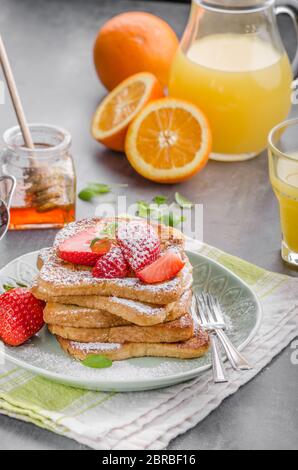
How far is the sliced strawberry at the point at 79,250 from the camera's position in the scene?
157cm

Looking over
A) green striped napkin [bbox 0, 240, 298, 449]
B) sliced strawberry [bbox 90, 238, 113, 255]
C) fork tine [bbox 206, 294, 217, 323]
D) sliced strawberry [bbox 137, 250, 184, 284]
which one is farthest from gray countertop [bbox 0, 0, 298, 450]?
sliced strawberry [bbox 90, 238, 113, 255]

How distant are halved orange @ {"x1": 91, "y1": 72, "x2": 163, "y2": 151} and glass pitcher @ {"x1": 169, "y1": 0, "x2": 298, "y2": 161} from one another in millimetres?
80

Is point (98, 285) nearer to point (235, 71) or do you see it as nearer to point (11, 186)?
point (11, 186)

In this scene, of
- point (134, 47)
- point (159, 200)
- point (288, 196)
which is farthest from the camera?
point (134, 47)

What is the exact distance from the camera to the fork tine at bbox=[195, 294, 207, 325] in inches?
62.5

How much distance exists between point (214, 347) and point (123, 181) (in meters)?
0.81

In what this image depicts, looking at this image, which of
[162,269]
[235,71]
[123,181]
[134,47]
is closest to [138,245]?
[162,269]

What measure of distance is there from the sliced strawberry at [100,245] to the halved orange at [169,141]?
60 cm

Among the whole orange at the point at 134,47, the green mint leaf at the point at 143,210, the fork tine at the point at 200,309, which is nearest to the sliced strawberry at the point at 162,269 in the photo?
the fork tine at the point at 200,309

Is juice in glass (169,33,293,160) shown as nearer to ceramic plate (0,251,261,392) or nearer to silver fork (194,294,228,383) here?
ceramic plate (0,251,261,392)

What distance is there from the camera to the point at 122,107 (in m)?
2.31

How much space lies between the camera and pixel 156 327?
1503mm

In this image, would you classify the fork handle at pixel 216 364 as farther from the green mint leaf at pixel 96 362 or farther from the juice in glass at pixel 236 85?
the juice in glass at pixel 236 85

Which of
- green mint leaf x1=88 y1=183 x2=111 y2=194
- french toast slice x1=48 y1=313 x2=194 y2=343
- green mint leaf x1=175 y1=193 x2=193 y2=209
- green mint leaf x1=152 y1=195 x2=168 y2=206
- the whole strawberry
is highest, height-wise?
the whole strawberry
